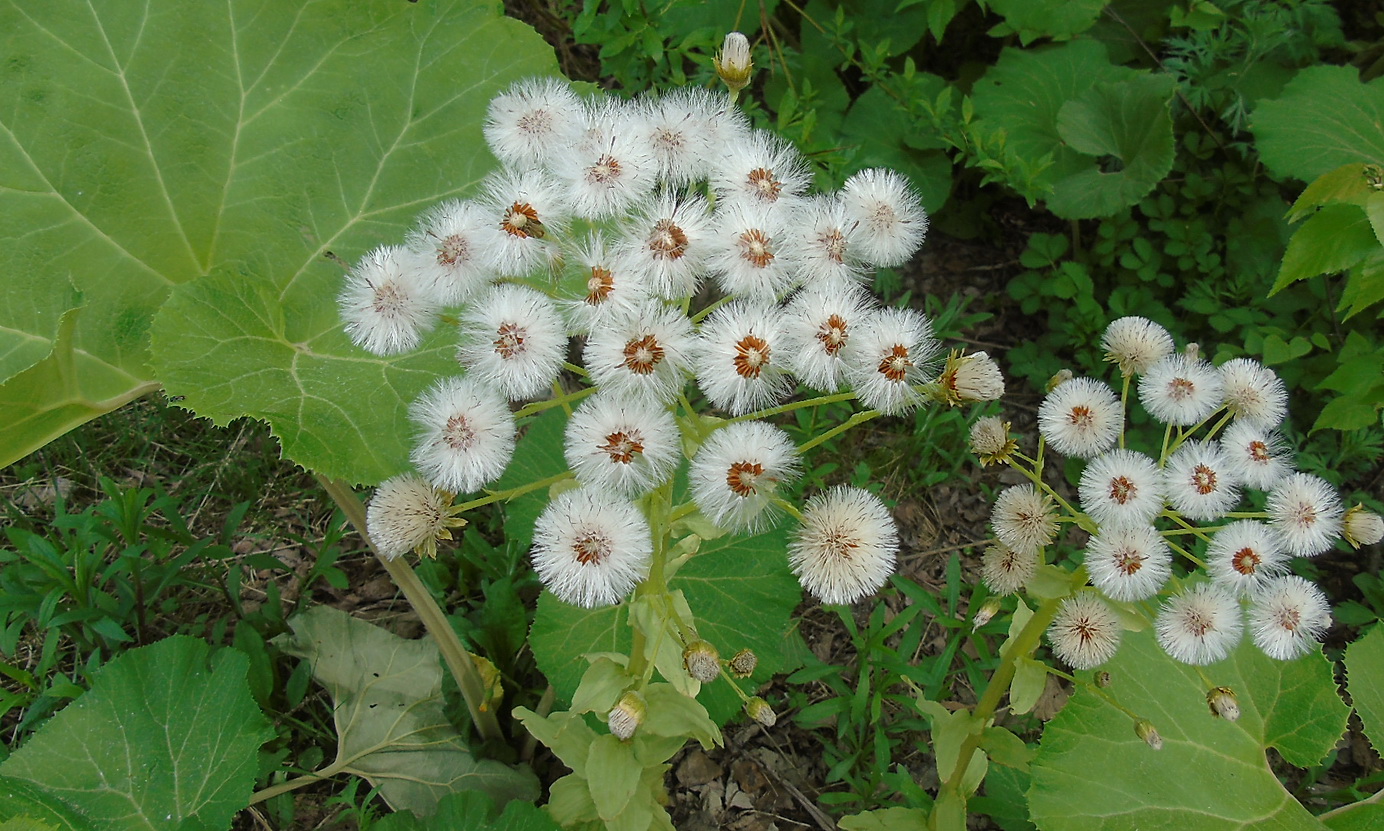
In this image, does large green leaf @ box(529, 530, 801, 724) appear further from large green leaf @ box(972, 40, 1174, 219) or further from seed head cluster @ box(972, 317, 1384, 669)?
large green leaf @ box(972, 40, 1174, 219)

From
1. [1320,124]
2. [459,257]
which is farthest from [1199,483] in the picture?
[1320,124]

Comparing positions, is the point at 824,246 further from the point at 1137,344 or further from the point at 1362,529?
the point at 1362,529

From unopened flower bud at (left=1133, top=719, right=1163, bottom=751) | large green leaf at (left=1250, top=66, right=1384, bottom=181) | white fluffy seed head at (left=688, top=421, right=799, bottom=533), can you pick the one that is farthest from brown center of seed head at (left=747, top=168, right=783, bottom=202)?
large green leaf at (left=1250, top=66, right=1384, bottom=181)

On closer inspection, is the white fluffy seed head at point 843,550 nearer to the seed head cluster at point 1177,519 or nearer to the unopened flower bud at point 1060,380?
the seed head cluster at point 1177,519

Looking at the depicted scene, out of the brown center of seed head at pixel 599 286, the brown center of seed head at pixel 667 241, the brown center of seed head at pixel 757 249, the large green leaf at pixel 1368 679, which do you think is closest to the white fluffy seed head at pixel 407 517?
the brown center of seed head at pixel 599 286

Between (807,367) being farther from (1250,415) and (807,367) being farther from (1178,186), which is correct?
(1178,186)

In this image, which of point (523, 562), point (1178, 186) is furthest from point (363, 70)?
point (1178, 186)
